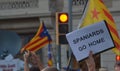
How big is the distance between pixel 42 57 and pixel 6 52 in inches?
183

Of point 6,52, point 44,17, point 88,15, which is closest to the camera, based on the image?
point 88,15

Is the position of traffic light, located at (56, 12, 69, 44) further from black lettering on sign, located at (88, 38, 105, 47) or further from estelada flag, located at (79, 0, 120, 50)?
black lettering on sign, located at (88, 38, 105, 47)

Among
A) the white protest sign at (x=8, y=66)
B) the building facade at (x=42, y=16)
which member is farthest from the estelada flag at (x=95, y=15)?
the building facade at (x=42, y=16)

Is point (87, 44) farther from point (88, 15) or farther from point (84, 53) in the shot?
point (88, 15)

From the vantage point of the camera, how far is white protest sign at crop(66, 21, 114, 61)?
7.61m

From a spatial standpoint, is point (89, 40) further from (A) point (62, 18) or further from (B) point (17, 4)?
(B) point (17, 4)

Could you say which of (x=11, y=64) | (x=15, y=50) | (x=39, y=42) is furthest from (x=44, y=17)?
(x=11, y=64)

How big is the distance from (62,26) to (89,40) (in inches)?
211

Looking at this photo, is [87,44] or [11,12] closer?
[87,44]

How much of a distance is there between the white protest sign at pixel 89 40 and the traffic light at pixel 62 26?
4.86 metres

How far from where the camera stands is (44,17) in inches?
890

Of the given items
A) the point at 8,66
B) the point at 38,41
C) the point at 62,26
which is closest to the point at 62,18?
the point at 62,26

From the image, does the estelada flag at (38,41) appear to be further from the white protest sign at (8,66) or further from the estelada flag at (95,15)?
the estelada flag at (95,15)

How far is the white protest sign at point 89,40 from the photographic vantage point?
7.61 m
